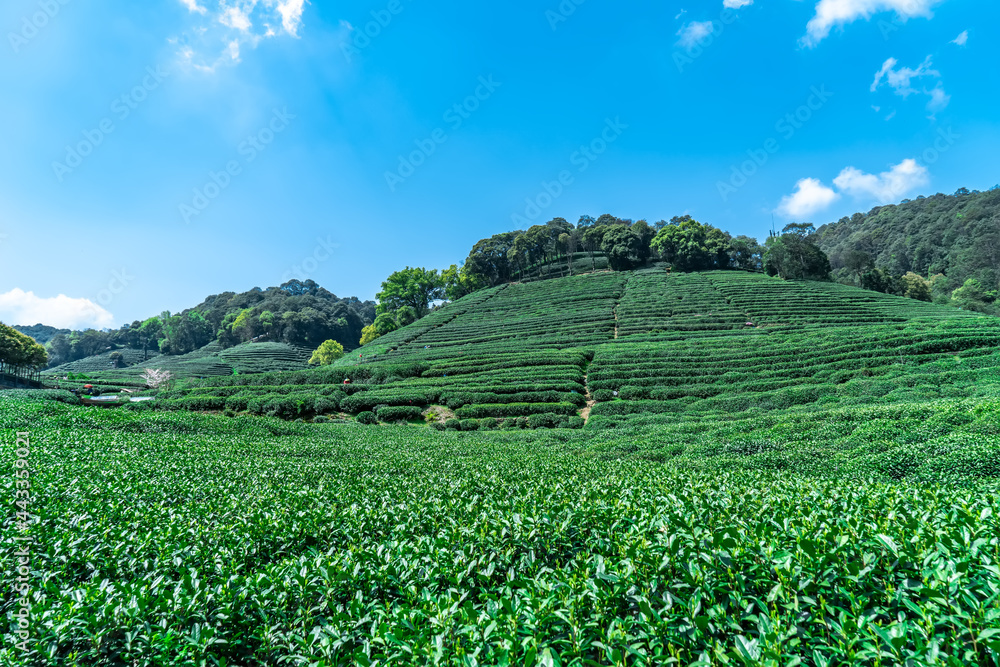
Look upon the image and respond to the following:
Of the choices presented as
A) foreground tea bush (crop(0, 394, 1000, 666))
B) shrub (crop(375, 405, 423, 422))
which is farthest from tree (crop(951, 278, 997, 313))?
foreground tea bush (crop(0, 394, 1000, 666))

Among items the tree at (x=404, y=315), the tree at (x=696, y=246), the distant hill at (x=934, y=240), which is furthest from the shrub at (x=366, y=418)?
the distant hill at (x=934, y=240)

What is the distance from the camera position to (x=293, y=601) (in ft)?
10.3

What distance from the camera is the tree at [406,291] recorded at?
85312mm

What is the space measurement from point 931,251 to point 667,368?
8863cm

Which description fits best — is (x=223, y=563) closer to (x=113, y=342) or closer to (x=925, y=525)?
(x=925, y=525)

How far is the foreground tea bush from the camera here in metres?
2.27

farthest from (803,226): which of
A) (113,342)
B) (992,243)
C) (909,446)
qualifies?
(113,342)

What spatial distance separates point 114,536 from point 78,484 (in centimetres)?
329

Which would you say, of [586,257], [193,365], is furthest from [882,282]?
[193,365]

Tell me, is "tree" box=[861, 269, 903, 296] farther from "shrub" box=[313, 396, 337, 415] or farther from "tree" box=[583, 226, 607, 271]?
"shrub" box=[313, 396, 337, 415]

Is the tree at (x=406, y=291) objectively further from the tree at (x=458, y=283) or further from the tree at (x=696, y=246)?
the tree at (x=696, y=246)

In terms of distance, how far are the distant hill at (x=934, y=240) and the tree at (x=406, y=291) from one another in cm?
7641

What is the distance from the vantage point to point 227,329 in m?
105

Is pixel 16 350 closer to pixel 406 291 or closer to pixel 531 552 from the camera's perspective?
pixel 406 291
